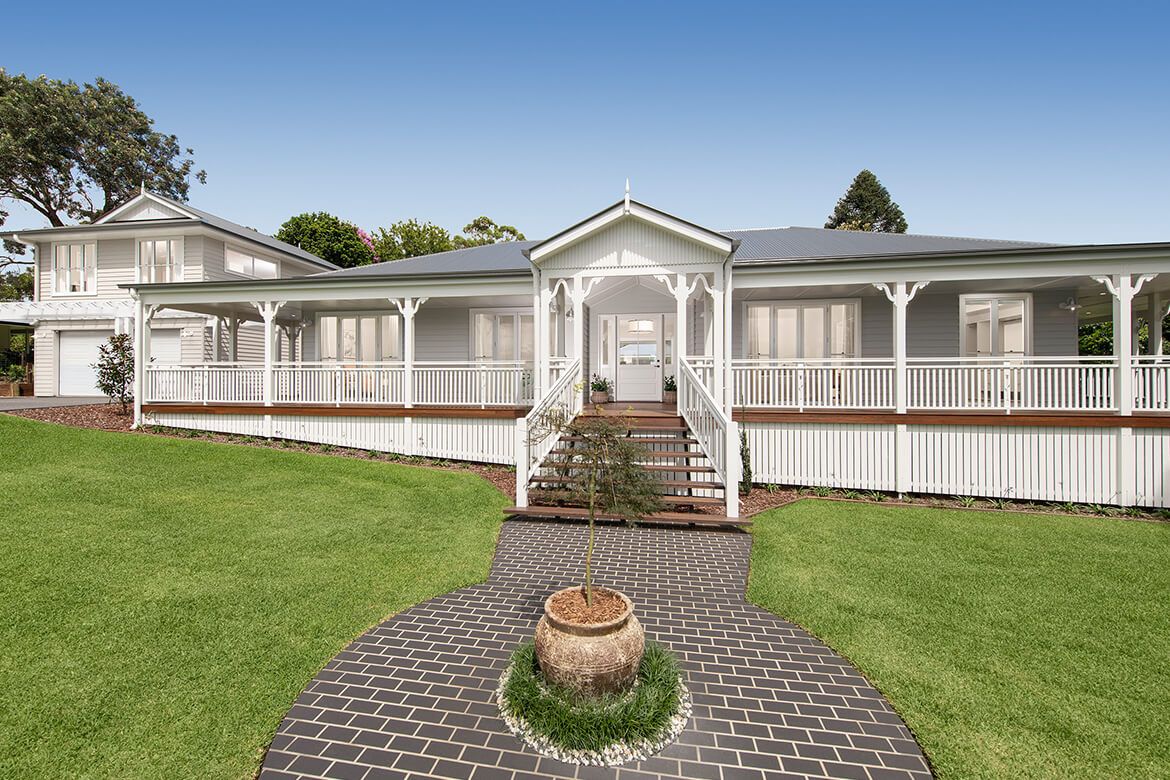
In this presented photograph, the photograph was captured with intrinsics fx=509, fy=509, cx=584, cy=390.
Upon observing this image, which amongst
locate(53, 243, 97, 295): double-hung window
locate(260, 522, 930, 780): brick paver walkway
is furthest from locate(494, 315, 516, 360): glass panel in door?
locate(53, 243, 97, 295): double-hung window

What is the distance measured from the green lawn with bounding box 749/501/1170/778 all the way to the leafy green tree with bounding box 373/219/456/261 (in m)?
32.4

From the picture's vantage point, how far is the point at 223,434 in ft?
41.0

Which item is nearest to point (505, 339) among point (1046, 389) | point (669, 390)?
point (669, 390)

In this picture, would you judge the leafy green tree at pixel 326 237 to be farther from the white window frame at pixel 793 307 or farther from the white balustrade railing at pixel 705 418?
the white balustrade railing at pixel 705 418

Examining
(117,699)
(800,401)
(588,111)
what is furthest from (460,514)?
(588,111)

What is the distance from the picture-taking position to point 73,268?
62.3 feet

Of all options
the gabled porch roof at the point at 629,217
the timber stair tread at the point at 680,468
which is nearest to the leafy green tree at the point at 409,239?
the gabled porch roof at the point at 629,217

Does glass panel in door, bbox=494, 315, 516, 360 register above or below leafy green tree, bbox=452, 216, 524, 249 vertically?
below

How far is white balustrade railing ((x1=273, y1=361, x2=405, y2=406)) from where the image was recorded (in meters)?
12.0

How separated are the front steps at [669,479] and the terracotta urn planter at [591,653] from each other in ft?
10.2

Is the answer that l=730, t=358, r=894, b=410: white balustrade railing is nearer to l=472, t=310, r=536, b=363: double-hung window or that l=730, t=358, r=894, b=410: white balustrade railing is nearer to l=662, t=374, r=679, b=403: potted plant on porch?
l=662, t=374, r=679, b=403: potted plant on porch

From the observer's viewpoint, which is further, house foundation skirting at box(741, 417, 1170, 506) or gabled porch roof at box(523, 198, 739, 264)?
gabled porch roof at box(523, 198, 739, 264)

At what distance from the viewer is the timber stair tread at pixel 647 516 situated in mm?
7477

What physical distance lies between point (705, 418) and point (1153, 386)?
24.9 feet
